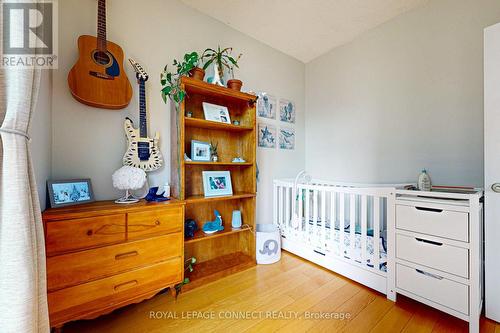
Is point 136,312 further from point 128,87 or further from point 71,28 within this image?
point 71,28

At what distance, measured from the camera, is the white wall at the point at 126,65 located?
1430 millimetres

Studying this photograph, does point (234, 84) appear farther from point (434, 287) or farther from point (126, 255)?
point (434, 287)

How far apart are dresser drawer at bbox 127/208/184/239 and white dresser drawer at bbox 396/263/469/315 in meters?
1.64

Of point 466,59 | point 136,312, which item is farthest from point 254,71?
point 136,312

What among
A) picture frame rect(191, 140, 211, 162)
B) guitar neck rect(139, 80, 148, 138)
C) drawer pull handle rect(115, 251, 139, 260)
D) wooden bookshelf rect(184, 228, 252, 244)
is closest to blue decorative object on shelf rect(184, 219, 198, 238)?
wooden bookshelf rect(184, 228, 252, 244)

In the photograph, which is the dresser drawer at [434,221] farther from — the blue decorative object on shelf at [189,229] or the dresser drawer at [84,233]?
the dresser drawer at [84,233]

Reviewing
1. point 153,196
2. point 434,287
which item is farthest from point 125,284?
point 434,287

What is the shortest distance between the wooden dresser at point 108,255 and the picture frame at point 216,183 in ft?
1.29

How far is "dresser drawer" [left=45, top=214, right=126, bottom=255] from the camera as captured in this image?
42.6 inches

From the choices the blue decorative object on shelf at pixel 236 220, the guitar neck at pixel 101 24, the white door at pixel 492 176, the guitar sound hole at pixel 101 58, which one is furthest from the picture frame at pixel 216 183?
the white door at pixel 492 176

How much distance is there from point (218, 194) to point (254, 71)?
1.51 meters

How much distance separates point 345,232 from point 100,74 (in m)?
2.37

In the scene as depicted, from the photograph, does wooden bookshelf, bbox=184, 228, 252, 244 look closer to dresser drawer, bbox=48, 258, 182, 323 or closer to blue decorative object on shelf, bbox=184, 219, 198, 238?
blue decorative object on shelf, bbox=184, 219, 198, 238

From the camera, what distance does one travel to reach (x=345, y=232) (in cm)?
196
